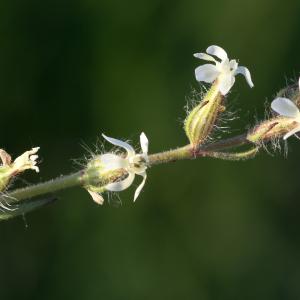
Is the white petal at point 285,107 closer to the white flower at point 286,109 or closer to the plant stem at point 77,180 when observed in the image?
the white flower at point 286,109

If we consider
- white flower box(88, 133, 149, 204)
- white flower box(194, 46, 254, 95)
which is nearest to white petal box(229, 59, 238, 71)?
white flower box(194, 46, 254, 95)

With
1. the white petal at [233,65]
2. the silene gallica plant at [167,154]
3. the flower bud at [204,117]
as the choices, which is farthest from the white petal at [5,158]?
the white petal at [233,65]

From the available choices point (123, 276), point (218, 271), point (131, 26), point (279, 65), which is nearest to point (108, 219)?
point (123, 276)

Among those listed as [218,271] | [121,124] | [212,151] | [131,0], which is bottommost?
[212,151]

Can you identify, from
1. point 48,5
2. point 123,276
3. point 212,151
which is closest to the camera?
point 212,151

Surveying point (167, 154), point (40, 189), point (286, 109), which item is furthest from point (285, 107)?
point (40, 189)

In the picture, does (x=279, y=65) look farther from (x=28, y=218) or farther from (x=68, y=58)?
(x=28, y=218)
